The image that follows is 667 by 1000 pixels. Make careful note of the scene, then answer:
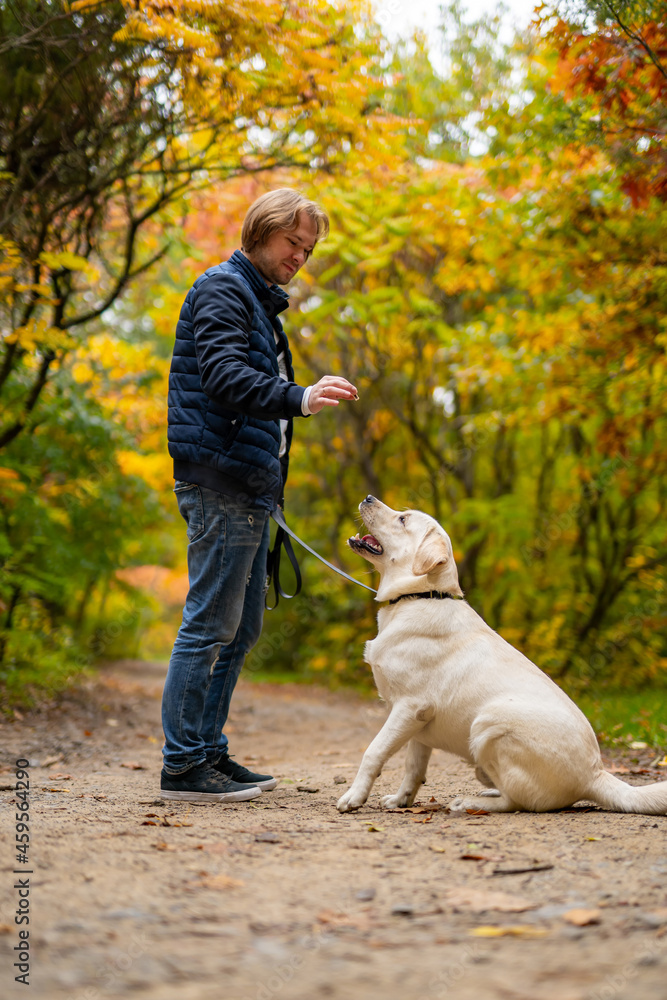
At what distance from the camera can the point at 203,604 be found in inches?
138

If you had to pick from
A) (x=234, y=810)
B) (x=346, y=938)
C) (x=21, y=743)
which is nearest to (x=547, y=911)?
(x=346, y=938)

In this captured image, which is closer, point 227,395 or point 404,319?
point 227,395

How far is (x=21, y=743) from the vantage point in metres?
5.61

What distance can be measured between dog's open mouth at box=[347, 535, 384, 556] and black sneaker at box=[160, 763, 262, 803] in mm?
1239

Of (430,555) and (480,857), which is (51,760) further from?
(480,857)

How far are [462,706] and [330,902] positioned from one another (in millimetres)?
1381

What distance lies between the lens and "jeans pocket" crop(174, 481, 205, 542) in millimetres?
3514

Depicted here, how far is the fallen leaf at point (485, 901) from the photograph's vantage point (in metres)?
2.03

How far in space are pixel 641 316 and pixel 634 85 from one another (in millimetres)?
2242

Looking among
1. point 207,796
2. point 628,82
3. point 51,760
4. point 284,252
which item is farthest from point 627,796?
point 628,82

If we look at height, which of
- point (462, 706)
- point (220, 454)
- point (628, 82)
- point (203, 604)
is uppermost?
point (628, 82)

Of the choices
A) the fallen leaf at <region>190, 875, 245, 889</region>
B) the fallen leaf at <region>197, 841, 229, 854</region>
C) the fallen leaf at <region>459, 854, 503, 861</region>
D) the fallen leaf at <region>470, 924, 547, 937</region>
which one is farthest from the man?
the fallen leaf at <region>470, 924, 547, 937</region>

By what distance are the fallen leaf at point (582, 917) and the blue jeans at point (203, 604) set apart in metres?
1.96

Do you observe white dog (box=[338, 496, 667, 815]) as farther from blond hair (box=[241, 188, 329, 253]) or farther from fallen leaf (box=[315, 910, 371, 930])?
blond hair (box=[241, 188, 329, 253])
